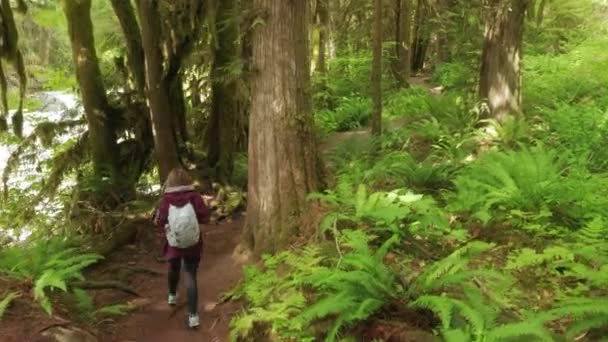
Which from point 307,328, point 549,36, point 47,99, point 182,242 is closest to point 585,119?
point 307,328

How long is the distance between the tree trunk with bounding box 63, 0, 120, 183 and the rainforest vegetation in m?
0.04

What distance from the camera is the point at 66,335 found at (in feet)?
16.3

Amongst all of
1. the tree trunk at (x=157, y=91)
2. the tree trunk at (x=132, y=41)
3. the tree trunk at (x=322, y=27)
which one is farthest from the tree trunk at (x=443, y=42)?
the tree trunk at (x=157, y=91)

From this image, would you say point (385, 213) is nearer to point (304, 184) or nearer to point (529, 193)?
point (304, 184)

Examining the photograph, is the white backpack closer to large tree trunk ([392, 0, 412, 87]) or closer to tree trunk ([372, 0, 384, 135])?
tree trunk ([372, 0, 384, 135])

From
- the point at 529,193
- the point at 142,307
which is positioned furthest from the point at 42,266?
the point at 529,193

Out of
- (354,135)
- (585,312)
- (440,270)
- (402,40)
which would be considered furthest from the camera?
(402,40)

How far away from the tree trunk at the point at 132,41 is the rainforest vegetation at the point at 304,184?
0.03 metres

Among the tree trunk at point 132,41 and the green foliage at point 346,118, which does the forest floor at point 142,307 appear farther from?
the green foliage at point 346,118

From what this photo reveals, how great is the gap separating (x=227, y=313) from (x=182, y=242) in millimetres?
1115

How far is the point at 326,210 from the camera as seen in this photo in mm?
6422

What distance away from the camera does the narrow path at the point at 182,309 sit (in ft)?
19.2

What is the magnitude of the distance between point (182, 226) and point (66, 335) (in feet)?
5.07

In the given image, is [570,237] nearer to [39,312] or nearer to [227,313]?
[227,313]
